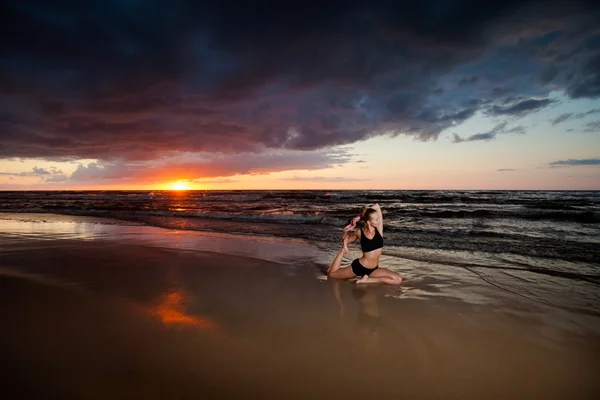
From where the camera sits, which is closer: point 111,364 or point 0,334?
point 111,364

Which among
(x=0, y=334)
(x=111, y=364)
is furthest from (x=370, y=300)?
(x=0, y=334)

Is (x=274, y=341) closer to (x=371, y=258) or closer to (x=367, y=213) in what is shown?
(x=371, y=258)

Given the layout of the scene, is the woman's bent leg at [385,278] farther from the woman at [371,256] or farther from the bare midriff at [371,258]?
the bare midriff at [371,258]

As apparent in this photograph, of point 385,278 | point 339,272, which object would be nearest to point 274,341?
point 339,272

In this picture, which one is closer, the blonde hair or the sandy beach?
the sandy beach

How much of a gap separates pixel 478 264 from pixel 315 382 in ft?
19.9

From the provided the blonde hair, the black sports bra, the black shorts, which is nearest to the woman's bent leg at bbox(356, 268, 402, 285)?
the black shorts

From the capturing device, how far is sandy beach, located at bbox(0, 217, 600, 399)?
255 centimetres

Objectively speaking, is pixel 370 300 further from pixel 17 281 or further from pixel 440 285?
pixel 17 281

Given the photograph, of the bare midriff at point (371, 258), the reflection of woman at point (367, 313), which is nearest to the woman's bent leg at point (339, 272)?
the reflection of woman at point (367, 313)

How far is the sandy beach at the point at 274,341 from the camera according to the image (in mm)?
2549

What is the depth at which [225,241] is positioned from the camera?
10039mm

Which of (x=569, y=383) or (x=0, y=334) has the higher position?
(x=0, y=334)

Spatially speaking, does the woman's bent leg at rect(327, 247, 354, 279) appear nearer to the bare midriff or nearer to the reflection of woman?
the reflection of woman
